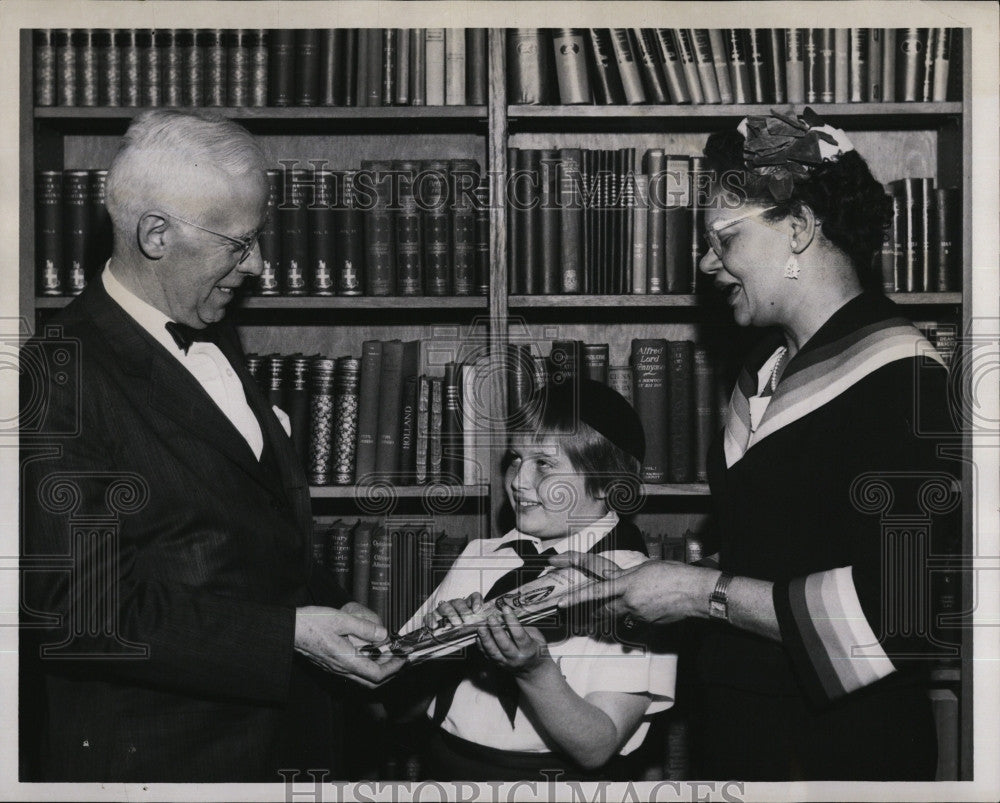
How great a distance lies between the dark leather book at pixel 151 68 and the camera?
2234 millimetres

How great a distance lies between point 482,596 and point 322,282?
33.2 inches

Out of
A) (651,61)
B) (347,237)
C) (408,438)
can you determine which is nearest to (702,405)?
(408,438)

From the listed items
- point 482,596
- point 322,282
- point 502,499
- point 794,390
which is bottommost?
point 482,596

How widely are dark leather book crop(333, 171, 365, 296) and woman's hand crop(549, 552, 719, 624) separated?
0.95 m

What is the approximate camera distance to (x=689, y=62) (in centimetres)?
224

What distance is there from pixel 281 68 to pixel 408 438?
0.88 m

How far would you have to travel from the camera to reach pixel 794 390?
1666 mm

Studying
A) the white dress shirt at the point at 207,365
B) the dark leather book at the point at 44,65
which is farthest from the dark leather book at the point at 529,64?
the dark leather book at the point at 44,65

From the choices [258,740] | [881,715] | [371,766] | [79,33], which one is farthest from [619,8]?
[371,766]

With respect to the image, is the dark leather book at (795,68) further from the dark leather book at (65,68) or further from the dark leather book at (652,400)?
the dark leather book at (65,68)

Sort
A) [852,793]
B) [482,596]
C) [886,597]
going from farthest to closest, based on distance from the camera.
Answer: [482,596], [852,793], [886,597]

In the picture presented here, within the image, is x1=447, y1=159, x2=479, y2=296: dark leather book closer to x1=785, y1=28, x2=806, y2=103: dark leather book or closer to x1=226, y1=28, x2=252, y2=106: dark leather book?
x1=226, y1=28, x2=252, y2=106: dark leather book

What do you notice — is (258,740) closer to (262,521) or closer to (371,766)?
(262,521)

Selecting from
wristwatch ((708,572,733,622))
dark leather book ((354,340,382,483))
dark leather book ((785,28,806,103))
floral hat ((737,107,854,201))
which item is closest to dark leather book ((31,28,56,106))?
dark leather book ((354,340,382,483))
